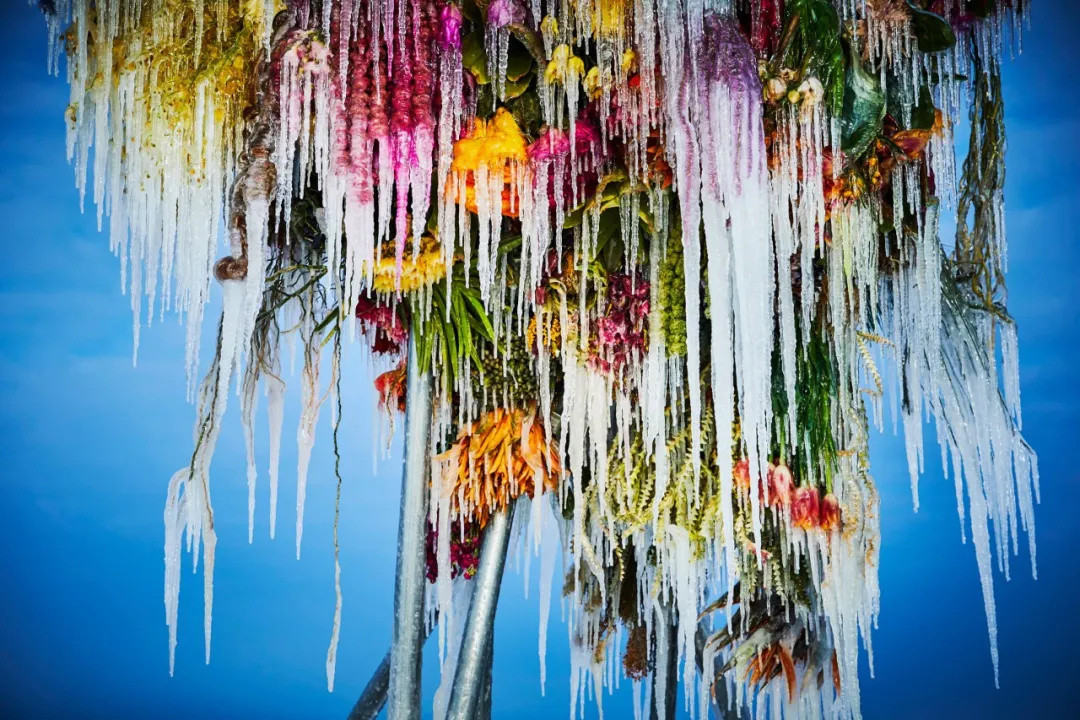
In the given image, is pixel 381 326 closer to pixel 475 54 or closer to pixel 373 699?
pixel 475 54

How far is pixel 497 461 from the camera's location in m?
3.45

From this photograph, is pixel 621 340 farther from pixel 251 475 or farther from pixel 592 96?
pixel 251 475

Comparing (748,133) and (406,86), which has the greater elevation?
(406,86)

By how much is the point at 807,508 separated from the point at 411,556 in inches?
51.8

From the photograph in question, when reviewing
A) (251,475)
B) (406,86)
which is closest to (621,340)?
(406,86)

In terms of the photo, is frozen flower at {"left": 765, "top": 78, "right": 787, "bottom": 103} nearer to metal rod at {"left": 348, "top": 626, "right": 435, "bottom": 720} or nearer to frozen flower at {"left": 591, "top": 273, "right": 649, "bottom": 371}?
frozen flower at {"left": 591, "top": 273, "right": 649, "bottom": 371}

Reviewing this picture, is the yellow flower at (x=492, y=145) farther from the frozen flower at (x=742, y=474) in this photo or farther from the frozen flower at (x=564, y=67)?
the frozen flower at (x=742, y=474)

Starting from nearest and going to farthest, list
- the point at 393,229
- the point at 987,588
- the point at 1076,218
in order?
1. the point at 393,229
2. the point at 987,588
3. the point at 1076,218

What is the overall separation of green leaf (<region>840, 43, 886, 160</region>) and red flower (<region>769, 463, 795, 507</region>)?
1.11m

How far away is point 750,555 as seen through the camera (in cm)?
356

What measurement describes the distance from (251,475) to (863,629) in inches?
81.6

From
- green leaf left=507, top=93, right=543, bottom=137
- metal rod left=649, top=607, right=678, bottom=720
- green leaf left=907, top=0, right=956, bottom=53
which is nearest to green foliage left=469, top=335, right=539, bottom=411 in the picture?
green leaf left=507, top=93, right=543, bottom=137

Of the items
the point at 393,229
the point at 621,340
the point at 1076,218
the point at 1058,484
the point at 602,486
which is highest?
the point at 1076,218

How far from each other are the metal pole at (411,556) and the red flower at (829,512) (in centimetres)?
132
